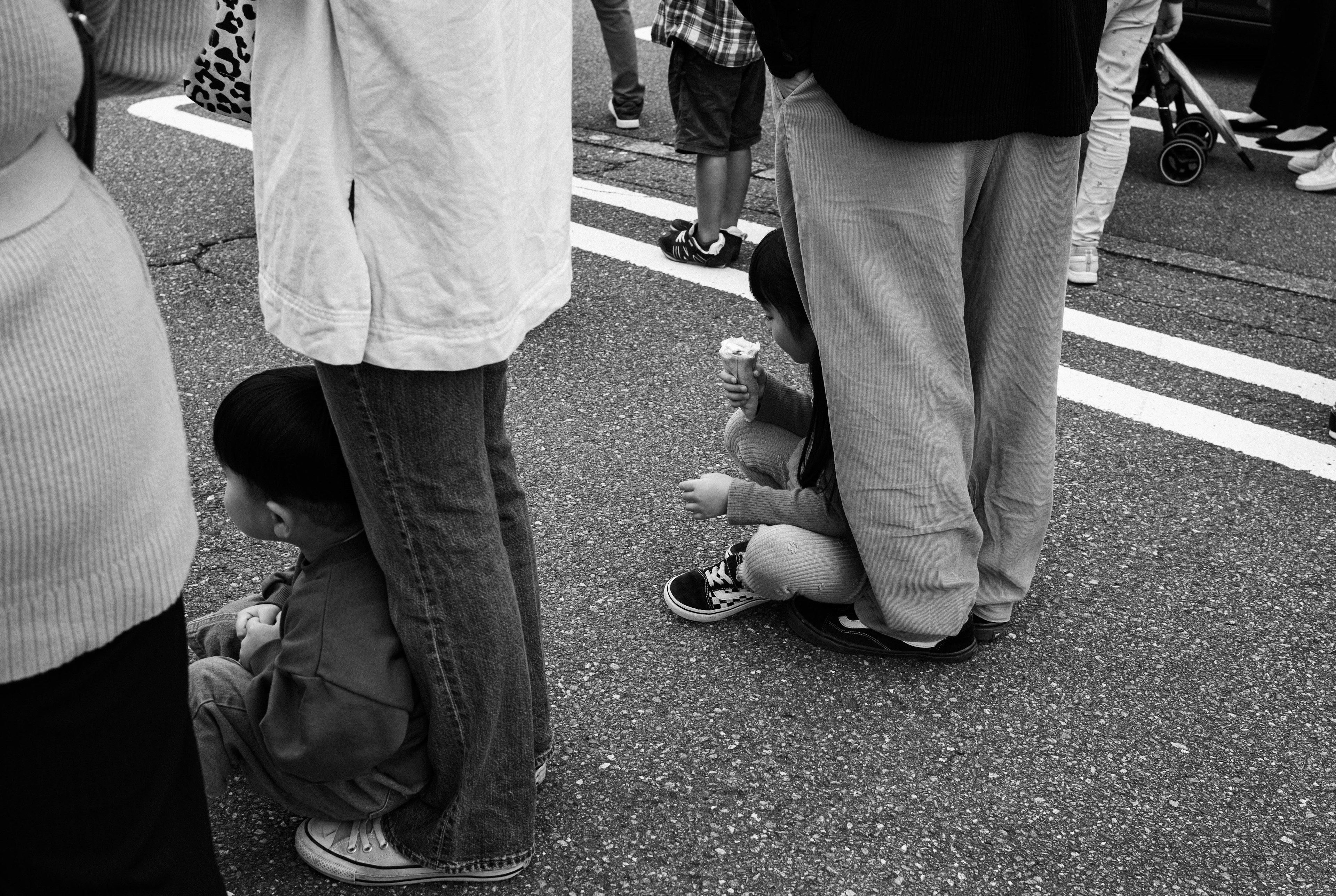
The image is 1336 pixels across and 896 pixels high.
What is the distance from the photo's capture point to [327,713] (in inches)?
65.6

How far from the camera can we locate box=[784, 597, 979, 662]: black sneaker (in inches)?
94.5

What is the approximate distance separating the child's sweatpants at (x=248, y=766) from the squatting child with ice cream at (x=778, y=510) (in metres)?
0.83

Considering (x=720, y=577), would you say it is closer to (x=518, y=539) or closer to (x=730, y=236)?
(x=518, y=539)

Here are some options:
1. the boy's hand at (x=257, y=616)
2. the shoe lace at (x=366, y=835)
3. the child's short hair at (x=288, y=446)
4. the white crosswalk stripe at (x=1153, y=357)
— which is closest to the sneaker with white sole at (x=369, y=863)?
the shoe lace at (x=366, y=835)

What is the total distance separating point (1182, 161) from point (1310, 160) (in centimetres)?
70

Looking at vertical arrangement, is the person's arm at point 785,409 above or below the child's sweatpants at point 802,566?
above

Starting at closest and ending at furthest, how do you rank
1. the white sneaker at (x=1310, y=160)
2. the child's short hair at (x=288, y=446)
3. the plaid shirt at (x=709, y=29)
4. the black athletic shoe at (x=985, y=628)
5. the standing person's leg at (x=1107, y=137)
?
the child's short hair at (x=288, y=446), the black athletic shoe at (x=985, y=628), the plaid shirt at (x=709, y=29), the standing person's leg at (x=1107, y=137), the white sneaker at (x=1310, y=160)

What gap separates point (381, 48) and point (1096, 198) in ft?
11.6

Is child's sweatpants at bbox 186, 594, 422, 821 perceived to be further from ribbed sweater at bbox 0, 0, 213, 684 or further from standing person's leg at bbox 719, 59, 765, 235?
standing person's leg at bbox 719, 59, 765, 235

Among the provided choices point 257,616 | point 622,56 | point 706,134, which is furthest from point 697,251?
point 257,616

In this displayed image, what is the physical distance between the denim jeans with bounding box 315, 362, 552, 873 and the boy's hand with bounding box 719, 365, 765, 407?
750mm

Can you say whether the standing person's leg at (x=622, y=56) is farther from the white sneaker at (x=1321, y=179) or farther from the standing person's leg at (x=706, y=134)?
the white sneaker at (x=1321, y=179)

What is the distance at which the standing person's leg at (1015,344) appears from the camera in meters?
2.10

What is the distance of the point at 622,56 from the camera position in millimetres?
5613
